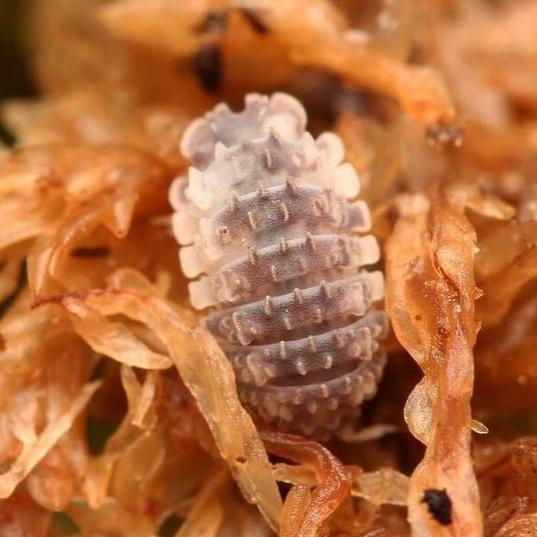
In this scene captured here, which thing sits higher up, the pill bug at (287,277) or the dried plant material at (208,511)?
the pill bug at (287,277)

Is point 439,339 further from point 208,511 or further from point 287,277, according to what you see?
point 208,511

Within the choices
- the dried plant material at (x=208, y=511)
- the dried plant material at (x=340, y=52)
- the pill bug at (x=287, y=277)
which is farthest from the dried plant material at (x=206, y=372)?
the dried plant material at (x=340, y=52)

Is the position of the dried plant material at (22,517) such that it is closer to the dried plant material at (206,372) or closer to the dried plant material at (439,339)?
the dried plant material at (206,372)

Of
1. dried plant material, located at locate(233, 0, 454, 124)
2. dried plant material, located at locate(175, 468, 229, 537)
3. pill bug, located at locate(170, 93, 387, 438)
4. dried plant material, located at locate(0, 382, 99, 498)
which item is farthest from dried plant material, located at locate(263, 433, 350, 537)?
dried plant material, located at locate(233, 0, 454, 124)

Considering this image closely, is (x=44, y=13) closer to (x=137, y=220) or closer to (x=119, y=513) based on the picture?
(x=137, y=220)

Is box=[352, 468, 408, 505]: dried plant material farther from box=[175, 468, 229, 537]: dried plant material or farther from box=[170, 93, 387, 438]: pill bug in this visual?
box=[175, 468, 229, 537]: dried plant material

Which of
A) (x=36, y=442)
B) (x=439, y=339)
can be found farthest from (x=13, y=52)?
(x=439, y=339)
